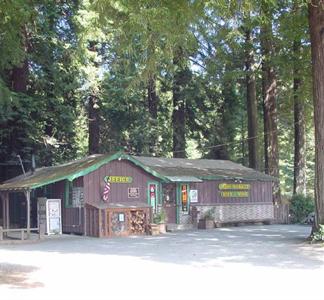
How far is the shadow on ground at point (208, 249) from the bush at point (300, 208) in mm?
12238

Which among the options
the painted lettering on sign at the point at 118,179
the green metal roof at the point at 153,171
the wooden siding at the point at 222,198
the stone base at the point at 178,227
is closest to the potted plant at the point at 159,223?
the stone base at the point at 178,227

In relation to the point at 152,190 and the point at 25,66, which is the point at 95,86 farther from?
the point at 152,190

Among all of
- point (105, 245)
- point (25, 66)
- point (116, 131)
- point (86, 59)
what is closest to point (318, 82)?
point (105, 245)

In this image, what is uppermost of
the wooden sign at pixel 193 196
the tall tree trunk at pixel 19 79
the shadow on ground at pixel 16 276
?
the tall tree trunk at pixel 19 79

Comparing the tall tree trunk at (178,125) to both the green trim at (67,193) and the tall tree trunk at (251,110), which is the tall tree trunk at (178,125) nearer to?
the tall tree trunk at (251,110)

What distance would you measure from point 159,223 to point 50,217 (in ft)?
14.7

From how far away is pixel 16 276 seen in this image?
11.1 meters

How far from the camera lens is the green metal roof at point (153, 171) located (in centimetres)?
2286

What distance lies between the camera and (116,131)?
121 feet

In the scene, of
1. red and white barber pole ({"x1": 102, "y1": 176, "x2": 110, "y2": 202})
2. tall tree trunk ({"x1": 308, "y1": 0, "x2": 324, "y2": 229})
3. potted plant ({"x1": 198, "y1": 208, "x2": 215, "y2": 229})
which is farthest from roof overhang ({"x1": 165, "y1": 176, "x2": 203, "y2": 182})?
tall tree trunk ({"x1": 308, "y1": 0, "x2": 324, "y2": 229})


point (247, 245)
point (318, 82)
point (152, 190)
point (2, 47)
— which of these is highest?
point (2, 47)

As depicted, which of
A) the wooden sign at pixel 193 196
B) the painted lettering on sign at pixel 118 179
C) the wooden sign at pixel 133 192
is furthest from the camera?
the wooden sign at pixel 193 196

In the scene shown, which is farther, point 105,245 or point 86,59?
point 86,59

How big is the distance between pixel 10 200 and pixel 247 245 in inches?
555
